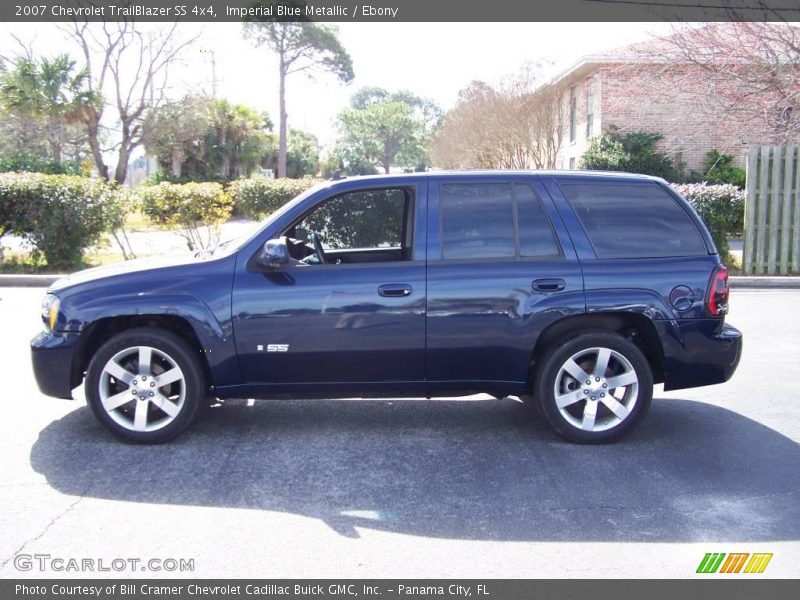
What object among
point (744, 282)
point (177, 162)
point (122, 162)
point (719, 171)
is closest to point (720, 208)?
point (744, 282)

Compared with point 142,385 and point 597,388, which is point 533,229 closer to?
point 597,388

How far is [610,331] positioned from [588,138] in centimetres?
2106

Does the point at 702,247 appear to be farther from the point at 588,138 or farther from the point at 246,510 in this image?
the point at 588,138

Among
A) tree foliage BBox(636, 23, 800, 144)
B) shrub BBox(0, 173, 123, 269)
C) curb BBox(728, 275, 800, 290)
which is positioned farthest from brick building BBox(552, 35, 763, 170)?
shrub BBox(0, 173, 123, 269)

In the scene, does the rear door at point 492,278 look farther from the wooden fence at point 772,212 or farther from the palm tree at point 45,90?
the palm tree at point 45,90

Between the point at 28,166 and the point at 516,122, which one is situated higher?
the point at 516,122

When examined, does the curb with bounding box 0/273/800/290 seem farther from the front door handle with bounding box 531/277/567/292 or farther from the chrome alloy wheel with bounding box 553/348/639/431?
the front door handle with bounding box 531/277/567/292

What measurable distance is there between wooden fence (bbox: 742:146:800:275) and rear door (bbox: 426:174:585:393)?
10404 mm

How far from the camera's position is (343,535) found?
396cm

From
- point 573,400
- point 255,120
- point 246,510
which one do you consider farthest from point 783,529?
point 255,120

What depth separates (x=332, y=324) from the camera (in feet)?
16.7

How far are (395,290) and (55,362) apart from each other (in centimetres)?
234

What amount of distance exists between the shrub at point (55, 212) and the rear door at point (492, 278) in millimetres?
10837

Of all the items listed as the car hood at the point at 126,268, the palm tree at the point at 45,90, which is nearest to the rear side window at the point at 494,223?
the car hood at the point at 126,268
